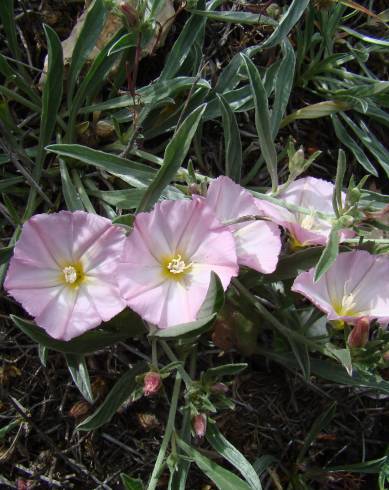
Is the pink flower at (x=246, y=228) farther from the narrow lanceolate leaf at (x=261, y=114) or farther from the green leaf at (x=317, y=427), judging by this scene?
the green leaf at (x=317, y=427)

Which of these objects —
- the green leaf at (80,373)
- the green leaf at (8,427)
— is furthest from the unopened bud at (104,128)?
the green leaf at (8,427)

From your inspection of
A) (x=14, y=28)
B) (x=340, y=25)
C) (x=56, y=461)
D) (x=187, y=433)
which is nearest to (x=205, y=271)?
(x=187, y=433)

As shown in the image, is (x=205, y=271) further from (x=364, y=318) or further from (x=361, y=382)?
(x=361, y=382)

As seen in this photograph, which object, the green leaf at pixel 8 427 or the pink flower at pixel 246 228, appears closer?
the pink flower at pixel 246 228

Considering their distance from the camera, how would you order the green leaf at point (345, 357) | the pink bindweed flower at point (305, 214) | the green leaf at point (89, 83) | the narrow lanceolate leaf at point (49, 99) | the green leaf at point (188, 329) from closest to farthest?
the green leaf at point (188, 329)
the green leaf at point (345, 357)
the pink bindweed flower at point (305, 214)
the narrow lanceolate leaf at point (49, 99)
the green leaf at point (89, 83)

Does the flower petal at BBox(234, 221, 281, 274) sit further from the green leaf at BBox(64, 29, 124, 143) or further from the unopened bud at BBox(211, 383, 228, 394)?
the green leaf at BBox(64, 29, 124, 143)

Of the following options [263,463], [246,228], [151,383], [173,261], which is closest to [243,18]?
[246,228]

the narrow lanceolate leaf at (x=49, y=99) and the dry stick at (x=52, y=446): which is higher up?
the narrow lanceolate leaf at (x=49, y=99)
